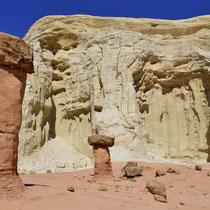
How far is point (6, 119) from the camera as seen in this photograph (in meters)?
6.03

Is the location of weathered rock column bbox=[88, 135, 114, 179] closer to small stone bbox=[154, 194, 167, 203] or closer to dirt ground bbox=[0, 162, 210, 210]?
dirt ground bbox=[0, 162, 210, 210]

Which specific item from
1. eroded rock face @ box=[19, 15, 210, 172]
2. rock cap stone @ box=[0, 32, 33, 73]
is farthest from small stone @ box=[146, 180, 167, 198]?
eroded rock face @ box=[19, 15, 210, 172]

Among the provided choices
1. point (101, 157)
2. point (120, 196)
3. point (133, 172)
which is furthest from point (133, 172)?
point (120, 196)

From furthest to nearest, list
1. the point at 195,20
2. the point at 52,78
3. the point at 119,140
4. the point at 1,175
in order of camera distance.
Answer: the point at 195,20 → the point at 52,78 → the point at 119,140 → the point at 1,175

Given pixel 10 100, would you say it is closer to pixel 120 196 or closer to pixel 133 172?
pixel 120 196

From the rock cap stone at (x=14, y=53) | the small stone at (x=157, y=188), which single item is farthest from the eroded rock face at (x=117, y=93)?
the rock cap stone at (x=14, y=53)

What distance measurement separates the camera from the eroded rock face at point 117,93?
20422mm

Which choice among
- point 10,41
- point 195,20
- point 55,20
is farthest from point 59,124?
point 10,41

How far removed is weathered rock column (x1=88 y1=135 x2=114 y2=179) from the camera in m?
11.5

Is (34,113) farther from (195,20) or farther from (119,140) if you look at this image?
(195,20)

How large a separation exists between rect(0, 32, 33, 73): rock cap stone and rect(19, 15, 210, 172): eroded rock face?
43.3ft

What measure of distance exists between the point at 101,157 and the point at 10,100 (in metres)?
6.27

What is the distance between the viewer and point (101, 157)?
11.7m

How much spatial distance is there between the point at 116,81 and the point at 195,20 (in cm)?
1119
